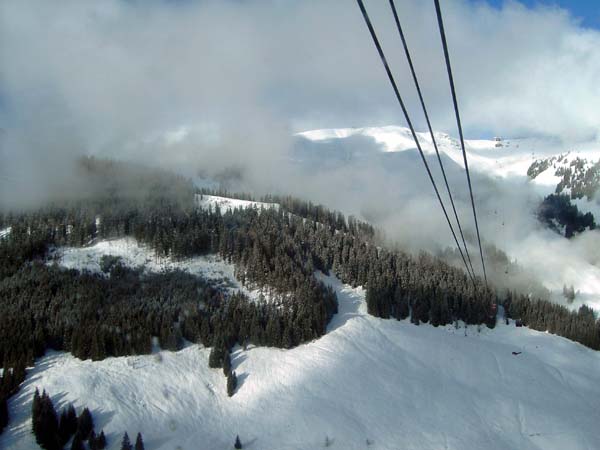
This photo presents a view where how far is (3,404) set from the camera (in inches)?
2515

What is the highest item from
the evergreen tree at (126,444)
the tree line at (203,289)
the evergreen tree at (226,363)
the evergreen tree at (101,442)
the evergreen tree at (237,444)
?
the tree line at (203,289)

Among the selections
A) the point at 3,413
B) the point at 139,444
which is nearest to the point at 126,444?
the point at 139,444

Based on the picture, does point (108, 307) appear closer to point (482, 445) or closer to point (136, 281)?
point (136, 281)

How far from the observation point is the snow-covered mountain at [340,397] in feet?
211

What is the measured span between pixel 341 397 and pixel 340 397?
0.18 meters

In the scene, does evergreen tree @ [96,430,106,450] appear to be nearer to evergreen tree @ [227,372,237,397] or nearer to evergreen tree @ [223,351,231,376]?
evergreen tree @ [227,372,237,397]

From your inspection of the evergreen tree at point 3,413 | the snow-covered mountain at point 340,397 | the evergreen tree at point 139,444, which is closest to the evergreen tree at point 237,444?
the snow-covered mountain at point 340,397

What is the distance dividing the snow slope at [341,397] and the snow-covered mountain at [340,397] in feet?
0.68

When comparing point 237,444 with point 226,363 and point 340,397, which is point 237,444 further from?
point 226,363

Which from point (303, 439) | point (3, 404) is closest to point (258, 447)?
point (303, 439)

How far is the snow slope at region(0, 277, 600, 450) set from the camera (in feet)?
211

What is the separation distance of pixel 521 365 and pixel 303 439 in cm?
5430

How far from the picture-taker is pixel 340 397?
72562 mm

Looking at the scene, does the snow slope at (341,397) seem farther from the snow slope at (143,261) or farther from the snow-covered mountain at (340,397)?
the snow slope at (143,261)
